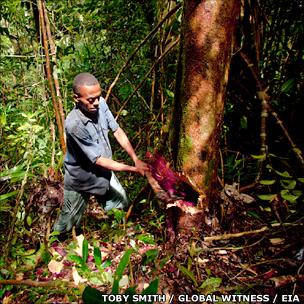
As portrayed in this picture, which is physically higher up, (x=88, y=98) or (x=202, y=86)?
(x=202, y=86)

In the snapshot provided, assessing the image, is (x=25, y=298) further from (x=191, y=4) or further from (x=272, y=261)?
(x=191, y=4)

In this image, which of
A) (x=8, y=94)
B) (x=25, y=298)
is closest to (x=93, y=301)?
(x=25, y=298)

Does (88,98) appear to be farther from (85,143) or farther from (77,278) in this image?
(77,278)

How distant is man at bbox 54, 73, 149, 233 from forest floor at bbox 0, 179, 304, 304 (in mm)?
327

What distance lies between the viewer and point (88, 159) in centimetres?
241

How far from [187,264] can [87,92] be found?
A: 4.48 feet

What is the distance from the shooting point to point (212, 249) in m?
1.97

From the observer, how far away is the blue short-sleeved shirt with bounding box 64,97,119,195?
2209 mm

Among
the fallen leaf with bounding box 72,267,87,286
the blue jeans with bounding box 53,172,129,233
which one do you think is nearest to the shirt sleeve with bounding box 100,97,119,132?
the blue jeans with bounding box 53,172,129,233

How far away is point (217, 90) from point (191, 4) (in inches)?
19.7

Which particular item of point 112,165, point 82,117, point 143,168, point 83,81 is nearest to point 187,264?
point 143,168

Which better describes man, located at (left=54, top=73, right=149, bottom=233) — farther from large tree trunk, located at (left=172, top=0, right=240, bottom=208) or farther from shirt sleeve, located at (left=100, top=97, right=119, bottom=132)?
large tree trunk, located at (left=172, top=0, right=240, bottom=208)

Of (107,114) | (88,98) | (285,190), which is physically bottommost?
(285,190)

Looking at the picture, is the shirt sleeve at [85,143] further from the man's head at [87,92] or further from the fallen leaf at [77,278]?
the fallen leaf at [77,278]
